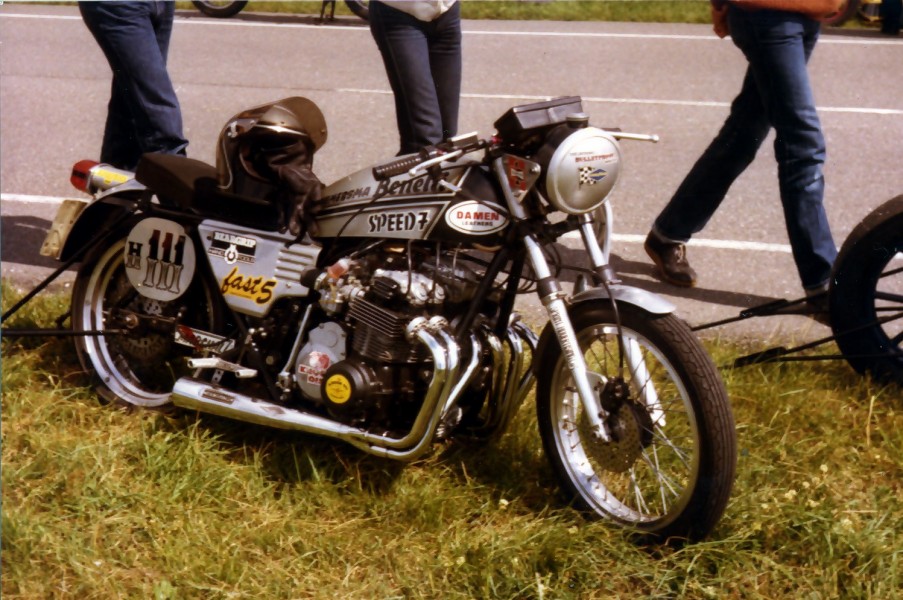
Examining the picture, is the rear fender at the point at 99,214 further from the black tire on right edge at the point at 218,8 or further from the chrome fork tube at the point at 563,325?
the black tire on right edge at the point at 218,8

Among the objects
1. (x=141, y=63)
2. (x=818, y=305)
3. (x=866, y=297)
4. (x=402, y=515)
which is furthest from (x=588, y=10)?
(x=402, y=515)

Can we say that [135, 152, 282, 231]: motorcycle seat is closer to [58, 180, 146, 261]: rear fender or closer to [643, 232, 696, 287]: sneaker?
[58, 180, 146, 261]: rear fender

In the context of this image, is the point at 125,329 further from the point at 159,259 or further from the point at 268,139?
the point at 268,139

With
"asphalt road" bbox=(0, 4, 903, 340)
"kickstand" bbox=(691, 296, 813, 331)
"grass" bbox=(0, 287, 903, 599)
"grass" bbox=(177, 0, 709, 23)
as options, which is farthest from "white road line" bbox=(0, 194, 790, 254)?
"grass" bbox=(177, 0, 709, 23)

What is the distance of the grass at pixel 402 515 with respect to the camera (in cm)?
287

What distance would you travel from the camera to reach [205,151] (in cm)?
717

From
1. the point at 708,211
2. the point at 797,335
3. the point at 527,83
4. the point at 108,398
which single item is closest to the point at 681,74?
the point at 527,83

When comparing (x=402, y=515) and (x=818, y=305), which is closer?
(x=402, y=515)

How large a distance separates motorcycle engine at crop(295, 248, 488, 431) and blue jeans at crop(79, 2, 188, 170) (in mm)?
1759

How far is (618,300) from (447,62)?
1.93m

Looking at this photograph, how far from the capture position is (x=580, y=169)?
2902 millimetres

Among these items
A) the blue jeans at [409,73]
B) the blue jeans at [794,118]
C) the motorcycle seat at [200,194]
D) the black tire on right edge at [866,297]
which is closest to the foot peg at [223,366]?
the motorcycle seat at [200,194]

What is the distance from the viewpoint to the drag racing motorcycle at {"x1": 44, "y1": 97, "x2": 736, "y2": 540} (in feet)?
9.62

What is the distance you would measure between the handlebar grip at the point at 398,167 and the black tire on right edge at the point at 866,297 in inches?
61.7
